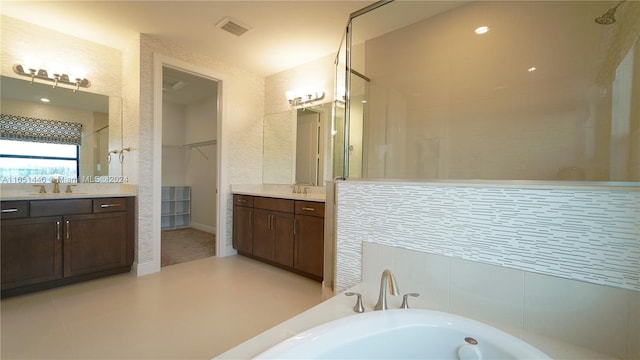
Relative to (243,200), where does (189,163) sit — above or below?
above

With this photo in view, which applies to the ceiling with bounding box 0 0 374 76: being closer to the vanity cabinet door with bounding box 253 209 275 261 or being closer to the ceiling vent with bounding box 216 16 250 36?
the ceiling vent with bounding box 216 16 250 36

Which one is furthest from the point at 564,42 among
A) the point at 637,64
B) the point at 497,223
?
the point at 497,223

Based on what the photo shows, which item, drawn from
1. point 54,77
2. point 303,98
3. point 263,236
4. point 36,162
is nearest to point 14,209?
point 36,162

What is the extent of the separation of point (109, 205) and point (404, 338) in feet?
9.49

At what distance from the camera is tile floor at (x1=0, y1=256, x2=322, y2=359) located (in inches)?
60.8

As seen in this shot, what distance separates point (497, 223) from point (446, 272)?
1.11 feet

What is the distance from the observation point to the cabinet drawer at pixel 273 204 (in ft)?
9.16

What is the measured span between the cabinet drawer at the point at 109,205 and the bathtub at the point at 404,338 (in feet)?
8.44

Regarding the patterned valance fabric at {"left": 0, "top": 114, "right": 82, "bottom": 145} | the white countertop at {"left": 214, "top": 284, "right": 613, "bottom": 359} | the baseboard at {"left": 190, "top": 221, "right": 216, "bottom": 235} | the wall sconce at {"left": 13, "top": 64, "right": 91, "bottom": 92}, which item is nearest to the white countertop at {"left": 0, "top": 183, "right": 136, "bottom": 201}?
the patterned valance fabric at {"left": 0, "top": 114, "right": 82, "bottom": 145}

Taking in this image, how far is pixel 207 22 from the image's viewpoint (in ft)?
8.10

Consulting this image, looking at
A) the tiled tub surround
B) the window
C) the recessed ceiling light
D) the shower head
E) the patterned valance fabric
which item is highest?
the recessed ceiling light

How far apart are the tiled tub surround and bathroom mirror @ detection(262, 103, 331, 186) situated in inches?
66.0

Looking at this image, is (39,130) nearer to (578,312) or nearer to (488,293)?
(488,293)

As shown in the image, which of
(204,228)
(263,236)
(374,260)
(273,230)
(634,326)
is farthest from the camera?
(204,228)
